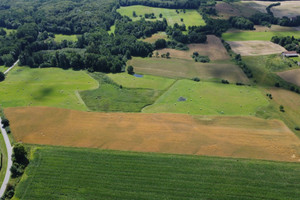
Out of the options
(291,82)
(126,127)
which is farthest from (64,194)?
(291,82)

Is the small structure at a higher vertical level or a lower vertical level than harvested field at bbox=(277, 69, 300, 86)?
higher

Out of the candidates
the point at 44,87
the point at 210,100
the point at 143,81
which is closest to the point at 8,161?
the point at 44,87

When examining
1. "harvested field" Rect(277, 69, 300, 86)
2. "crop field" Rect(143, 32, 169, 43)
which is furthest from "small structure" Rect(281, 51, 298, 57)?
"crop field" Rect(143, 32, 169, 43)

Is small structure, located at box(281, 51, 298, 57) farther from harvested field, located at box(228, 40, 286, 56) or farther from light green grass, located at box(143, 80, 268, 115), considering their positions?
light green grass, located at box(143, 80, 268, 115)

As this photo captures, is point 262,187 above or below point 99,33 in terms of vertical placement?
below

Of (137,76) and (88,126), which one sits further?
(137,76)

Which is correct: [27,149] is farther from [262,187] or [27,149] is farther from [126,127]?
[262,187]
